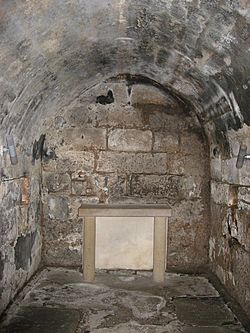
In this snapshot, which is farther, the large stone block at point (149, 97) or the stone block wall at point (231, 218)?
the large stone block at point (149, 97)

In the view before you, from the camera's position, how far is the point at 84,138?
14.6 ft

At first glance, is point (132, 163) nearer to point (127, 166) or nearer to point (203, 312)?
point (127, 166)

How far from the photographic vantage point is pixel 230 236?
3668 millimetres

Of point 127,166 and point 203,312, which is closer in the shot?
point 203,312

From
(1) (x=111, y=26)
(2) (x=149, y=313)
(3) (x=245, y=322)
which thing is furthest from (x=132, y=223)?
(1) (x=111, y=26)

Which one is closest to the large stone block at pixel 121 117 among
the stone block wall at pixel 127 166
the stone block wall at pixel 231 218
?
the stone block wall at pixel 127 166

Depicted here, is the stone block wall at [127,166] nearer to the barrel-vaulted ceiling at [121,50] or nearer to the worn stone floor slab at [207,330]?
the barrel-vaulted ceiling at [121,50]

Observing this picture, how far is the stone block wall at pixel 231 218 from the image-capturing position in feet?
10.3

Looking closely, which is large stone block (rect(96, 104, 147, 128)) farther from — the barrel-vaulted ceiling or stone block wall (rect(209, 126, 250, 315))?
stone block wall (rect(209, 126, 250, 315))

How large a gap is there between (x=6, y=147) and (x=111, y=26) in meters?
1.18

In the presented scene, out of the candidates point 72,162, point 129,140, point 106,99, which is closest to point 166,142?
point 129,140

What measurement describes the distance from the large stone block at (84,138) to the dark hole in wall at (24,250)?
1.04 meters

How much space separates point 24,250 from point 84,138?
4.48 feet

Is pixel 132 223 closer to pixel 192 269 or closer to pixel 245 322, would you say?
pixel 192 269
